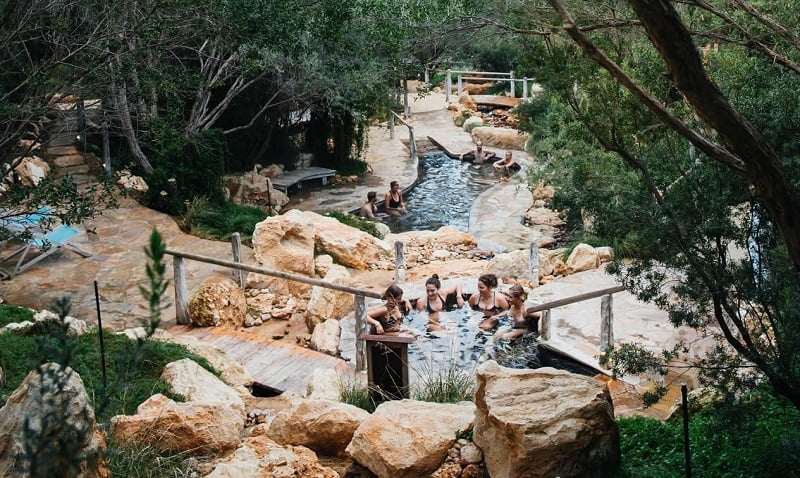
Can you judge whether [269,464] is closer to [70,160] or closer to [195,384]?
[195,384]

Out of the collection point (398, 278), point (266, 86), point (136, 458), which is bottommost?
point (398, 278)

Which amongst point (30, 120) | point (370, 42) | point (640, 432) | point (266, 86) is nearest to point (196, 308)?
point (30, 120)

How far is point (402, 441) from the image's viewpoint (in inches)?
246

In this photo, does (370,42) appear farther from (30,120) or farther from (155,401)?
(155,401)

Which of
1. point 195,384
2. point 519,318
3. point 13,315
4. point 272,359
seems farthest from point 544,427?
point 13,315

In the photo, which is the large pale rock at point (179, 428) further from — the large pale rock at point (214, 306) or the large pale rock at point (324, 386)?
the large pale rock at point (214, 306)

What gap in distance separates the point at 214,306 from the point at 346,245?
4.35 metres

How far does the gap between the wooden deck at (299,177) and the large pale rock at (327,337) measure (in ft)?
33.4

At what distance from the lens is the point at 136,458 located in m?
6.00

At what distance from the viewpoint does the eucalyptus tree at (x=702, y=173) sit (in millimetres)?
5000

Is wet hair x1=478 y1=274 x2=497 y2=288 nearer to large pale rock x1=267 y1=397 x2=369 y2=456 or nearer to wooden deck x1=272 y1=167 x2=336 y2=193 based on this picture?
large pale rock x1=267 y1=397 x2=369 y2=456

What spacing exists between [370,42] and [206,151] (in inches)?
160

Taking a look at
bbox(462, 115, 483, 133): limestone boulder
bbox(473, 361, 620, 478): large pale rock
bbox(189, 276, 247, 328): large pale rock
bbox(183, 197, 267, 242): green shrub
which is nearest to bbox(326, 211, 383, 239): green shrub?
bbox(183, 197, 267, 242): green shrub

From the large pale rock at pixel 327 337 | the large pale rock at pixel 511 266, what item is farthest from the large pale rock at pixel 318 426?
the large pale rock at pixel 511 266
